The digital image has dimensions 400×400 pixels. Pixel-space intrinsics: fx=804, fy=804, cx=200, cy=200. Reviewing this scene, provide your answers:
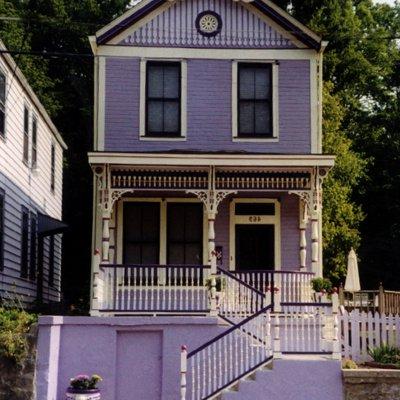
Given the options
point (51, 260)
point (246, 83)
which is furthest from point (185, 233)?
point (51, 260)

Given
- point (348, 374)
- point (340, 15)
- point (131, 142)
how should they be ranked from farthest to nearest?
point (340, 15)
point (131, 142)
point (348, 374)

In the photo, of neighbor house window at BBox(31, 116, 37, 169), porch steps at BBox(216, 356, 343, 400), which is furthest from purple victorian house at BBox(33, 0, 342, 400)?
neighbor house window at BBox(31, 116, 37, 169)

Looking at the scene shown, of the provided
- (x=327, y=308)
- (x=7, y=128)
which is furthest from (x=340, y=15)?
(x=327, y=308)

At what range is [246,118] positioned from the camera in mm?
21250

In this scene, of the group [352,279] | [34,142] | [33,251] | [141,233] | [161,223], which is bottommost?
[352,279]

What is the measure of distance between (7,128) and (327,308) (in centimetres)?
1016

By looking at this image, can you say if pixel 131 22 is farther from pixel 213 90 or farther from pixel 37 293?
pixel 37 293

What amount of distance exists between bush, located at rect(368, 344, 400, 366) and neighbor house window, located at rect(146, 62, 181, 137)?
7673 mm

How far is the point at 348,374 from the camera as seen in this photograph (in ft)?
50.6

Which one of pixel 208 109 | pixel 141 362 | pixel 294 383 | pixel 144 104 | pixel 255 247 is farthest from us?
pixel 208 109

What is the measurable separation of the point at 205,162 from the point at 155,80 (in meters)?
3.44

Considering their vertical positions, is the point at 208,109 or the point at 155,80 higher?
the point at 155,80

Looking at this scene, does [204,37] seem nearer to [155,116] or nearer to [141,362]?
[155,116]

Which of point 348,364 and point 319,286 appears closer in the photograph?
point 348,364
